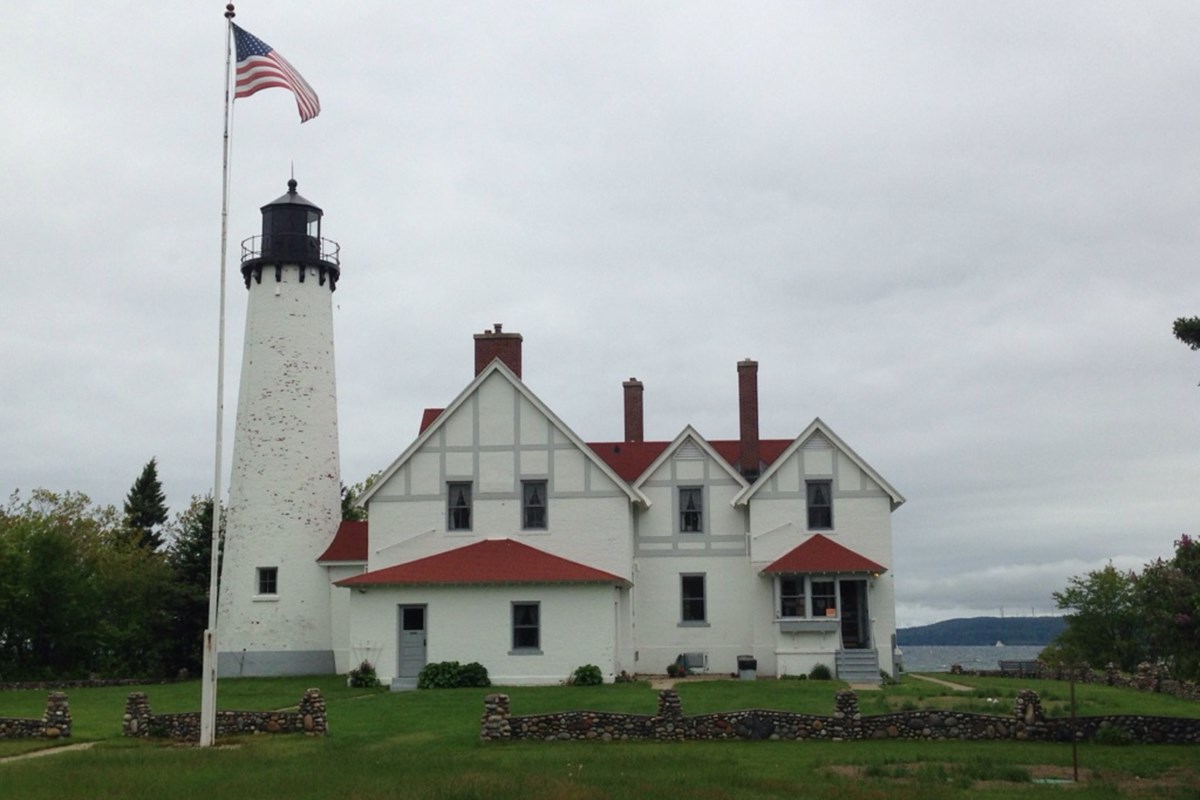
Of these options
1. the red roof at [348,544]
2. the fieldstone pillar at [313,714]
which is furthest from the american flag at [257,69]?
the red roof at [348,544]

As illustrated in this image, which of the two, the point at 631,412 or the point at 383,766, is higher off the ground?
the point at 631,412

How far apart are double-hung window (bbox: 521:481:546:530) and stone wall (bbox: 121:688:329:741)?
44.1 feet

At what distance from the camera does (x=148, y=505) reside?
201 ft

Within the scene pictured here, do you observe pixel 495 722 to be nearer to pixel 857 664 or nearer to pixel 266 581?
pixel 857 664

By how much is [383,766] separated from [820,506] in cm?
2073

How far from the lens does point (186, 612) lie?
46.6m

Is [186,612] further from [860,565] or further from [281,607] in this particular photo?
[860,565]

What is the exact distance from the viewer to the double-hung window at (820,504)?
120ft

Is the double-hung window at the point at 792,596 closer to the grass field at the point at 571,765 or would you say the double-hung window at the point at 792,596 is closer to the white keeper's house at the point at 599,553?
the white keeper's house at the point at 599,553

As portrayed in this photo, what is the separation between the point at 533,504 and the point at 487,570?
3145mm

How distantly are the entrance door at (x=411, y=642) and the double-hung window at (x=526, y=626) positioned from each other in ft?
8.10

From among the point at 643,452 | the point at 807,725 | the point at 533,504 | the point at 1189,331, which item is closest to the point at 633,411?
the point at 643,452

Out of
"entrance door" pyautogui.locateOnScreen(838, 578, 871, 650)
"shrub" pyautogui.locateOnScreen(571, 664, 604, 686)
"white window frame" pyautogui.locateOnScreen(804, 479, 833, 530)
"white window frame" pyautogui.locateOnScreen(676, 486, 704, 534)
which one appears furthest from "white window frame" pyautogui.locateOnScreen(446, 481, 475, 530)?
"entrance door" pyautogui.locateOnScreen(838, 578, 871, 650)

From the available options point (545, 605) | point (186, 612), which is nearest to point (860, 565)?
point (545, 605)
